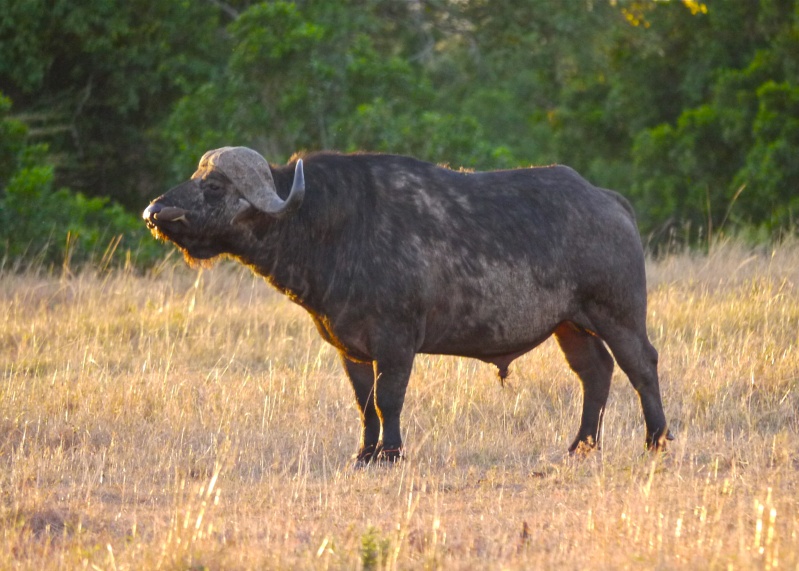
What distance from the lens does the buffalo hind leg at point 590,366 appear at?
8.47m

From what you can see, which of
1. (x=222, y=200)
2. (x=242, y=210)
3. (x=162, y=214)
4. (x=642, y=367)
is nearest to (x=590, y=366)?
(x=642, y=367)

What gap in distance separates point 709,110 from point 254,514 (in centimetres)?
1881

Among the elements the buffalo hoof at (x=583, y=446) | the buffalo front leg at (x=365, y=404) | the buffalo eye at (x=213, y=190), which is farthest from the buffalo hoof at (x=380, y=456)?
the buffalo eye at (x=213, y=190)

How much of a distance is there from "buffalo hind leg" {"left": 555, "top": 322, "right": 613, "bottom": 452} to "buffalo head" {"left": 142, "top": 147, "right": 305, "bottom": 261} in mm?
2265

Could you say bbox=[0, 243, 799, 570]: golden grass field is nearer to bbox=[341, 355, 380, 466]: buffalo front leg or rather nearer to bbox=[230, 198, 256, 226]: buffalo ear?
bbox=[341, 355, 380, 466]: buffalo front leg

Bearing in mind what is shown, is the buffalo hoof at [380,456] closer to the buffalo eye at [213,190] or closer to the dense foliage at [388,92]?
the buffalo eye at [213,190]

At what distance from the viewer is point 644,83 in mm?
26422

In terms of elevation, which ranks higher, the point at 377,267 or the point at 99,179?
the point at 377,267

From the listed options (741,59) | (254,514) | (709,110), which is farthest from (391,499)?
(741,59)

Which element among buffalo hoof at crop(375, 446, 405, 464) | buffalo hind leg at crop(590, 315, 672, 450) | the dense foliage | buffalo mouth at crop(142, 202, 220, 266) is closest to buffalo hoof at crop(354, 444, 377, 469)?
buffalo hoof at crop(375, 446, 405, 464)

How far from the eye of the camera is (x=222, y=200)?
7.68 m

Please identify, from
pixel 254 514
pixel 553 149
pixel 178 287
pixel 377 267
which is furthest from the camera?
pixel 553 149

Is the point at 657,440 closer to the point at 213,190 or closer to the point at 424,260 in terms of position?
the point at 424,260

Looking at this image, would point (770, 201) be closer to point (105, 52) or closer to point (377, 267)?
point (105, 52)
